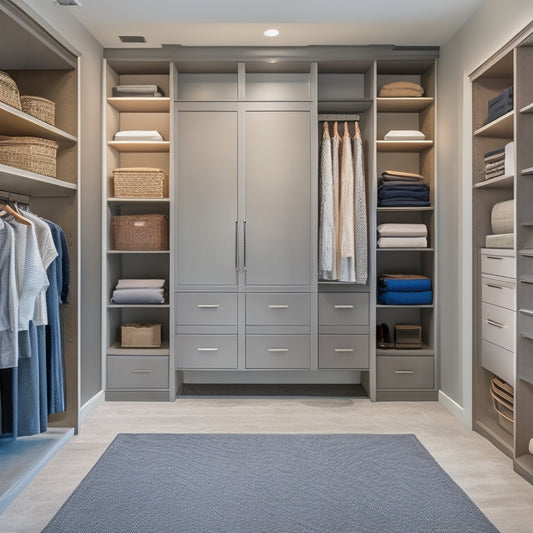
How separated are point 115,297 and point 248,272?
102cm

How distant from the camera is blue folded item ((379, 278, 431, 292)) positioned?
3879mm

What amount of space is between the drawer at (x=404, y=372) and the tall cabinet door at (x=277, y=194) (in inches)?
33.9

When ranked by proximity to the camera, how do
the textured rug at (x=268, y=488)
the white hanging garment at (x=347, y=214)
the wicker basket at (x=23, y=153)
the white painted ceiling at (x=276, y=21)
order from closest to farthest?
the textured rug at (x=268, y=488), the wicker basket at (x=23, y=153), the white painted ceiling at (x=276, y=21), the white hanging garment at (x=347, y=214)

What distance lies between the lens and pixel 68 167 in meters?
3.15

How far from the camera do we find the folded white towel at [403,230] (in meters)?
3.90

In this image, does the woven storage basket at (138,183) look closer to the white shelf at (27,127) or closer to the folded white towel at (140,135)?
the folded white towel at (140,135)

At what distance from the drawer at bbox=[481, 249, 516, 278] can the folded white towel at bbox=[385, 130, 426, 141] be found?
1208mm

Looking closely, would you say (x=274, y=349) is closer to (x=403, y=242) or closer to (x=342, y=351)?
(x=342, y=351)

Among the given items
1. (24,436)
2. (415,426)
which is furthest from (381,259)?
(24,436)

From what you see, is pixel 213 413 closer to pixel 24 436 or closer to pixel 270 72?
pixel 24 436

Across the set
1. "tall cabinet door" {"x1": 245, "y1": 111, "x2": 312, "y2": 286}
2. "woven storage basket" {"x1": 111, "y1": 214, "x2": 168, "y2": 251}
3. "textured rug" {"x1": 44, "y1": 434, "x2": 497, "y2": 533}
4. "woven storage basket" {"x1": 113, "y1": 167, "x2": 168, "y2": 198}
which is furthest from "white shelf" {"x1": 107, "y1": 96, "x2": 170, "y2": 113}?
"textured rug" {"x1": 44, "y1": 434, "x2": 497, "y2": 533}

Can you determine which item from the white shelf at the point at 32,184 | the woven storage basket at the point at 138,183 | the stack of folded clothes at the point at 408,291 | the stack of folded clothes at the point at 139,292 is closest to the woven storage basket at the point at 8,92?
the white shelf at the point at 32,184

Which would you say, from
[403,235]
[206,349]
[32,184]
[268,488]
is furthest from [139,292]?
[403,235]

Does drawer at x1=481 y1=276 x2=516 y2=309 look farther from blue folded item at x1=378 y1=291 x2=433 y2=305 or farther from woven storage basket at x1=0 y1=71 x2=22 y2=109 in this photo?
woven storage basket at x1=0 y1=71 x2=22 y2=109
